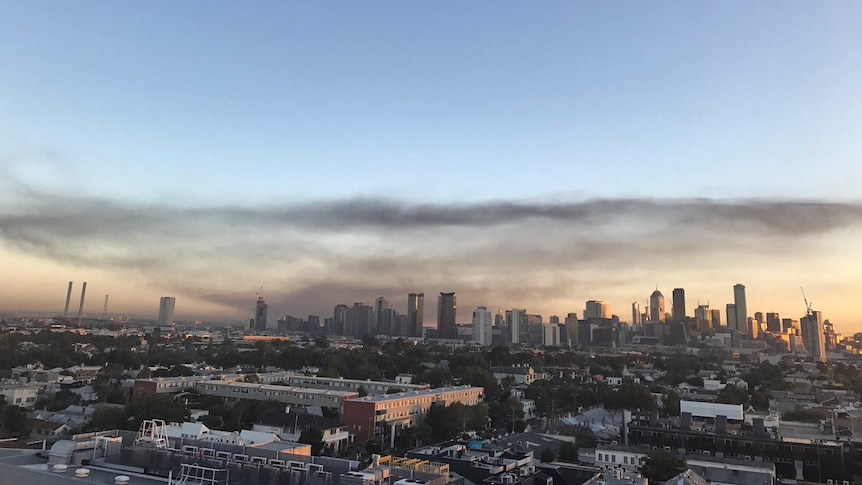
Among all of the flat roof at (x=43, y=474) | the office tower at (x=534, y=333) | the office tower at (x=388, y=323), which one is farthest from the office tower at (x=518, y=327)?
the flat roof at (x=43, y=474)

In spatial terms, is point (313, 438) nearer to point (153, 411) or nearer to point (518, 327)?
point (153, 411)

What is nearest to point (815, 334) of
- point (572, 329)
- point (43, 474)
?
point (572, 329)

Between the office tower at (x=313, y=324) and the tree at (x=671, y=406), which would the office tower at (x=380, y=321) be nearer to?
the office tower at (x=313, y=324)

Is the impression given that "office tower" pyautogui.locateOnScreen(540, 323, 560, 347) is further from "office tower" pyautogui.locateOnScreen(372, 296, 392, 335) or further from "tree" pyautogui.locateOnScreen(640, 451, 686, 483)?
"tree" pyautogui.locateOnScreen(640, 451, 686, 483)

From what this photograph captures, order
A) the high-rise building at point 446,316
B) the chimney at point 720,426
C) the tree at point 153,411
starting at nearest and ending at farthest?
1. the chimney at point 720,426
2. the tree at point 153,411
3. the high-rise building at point 446,316

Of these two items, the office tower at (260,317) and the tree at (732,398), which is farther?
the office tower at (260,317)

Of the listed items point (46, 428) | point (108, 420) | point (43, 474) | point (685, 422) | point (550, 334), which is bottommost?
point (46, 428)
